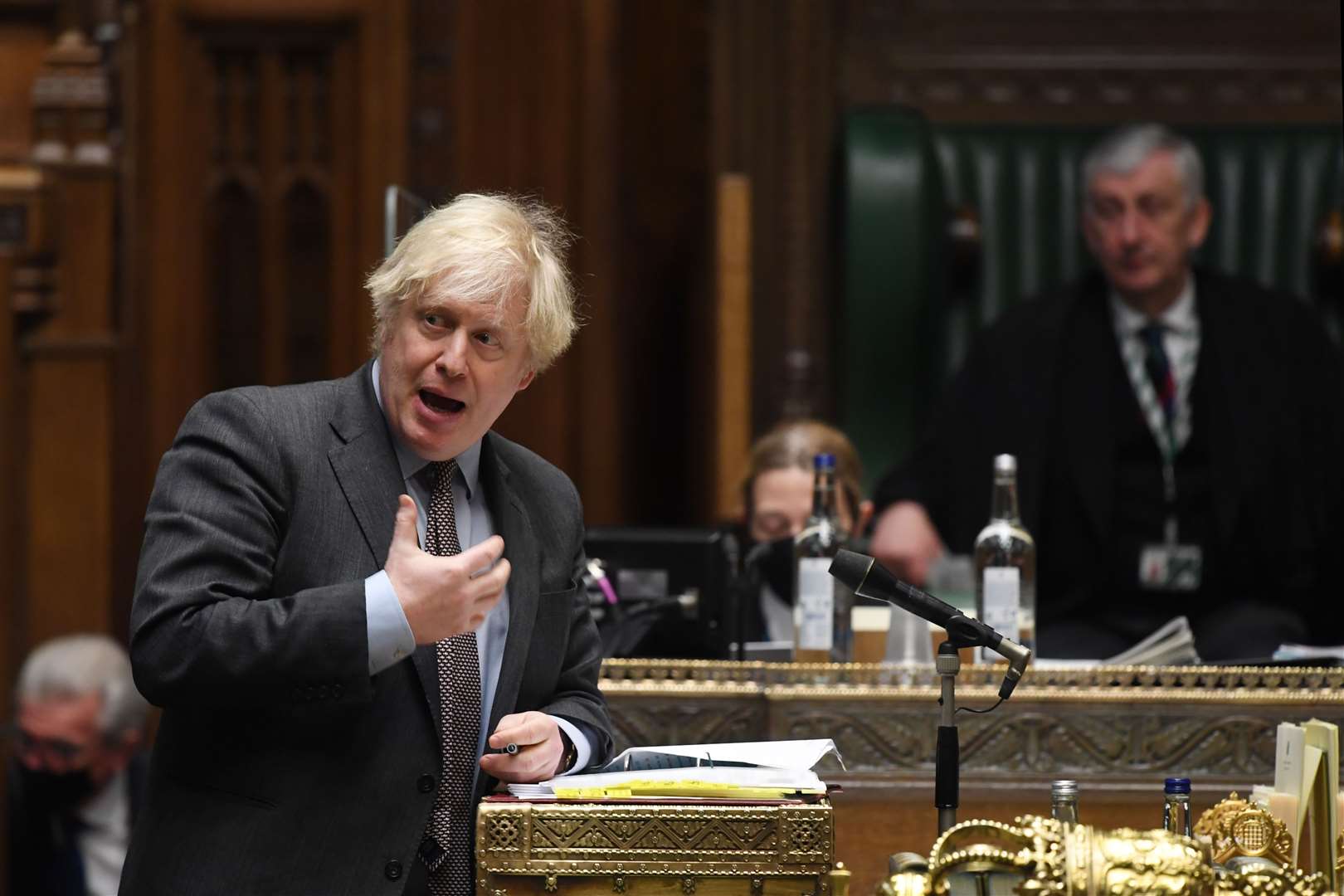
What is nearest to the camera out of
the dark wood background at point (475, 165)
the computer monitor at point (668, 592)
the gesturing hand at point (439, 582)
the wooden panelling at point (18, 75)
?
the gesturing hand at point (439, 582)

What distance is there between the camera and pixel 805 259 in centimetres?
534

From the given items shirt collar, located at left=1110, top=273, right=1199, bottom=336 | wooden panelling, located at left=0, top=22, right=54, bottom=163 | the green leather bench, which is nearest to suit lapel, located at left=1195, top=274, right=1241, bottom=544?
shirt collar, located at left=1110, top=273, right=1199, bottom=336

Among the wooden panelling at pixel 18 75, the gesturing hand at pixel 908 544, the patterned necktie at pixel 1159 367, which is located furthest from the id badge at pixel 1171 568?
the wooden panelling at pixel 18 75

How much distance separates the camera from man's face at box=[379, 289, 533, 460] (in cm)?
224

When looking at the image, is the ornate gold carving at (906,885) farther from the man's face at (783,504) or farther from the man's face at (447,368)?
the man's face at (783,504)

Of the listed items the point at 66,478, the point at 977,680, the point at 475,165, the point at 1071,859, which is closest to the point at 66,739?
the point at 66,478

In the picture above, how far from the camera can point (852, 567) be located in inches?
92.2

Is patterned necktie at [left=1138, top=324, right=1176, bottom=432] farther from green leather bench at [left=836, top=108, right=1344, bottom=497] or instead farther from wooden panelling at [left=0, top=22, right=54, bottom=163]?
wooden panelling at [left=0, top=22, right=54, bottom=163]

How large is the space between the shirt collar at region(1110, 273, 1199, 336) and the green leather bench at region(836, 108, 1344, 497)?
504 mm

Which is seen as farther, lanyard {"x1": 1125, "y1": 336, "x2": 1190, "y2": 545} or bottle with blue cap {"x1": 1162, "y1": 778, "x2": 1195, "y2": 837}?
lanyard {"x1": 1125, "y1": 336, "x2": 1190, "y2": 545}

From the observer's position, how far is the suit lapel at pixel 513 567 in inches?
91.1

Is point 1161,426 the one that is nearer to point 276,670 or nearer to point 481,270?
point 481,270

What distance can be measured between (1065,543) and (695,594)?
154 cm

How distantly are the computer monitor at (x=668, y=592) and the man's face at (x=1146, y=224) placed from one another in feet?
5.74
